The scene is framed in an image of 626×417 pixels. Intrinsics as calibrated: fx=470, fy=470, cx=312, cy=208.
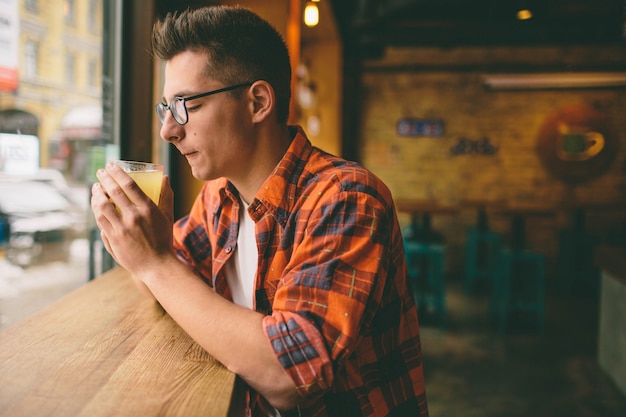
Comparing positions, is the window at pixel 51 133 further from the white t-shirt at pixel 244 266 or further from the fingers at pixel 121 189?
the white t-shirt at pixel 244 266

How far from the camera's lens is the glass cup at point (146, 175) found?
108 centimetres

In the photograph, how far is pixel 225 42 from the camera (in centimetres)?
118

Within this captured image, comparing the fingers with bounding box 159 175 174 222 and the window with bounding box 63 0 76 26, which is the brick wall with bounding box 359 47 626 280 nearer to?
the window with bounding box 63 0 76 26

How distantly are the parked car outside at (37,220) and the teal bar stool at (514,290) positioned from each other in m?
3.77

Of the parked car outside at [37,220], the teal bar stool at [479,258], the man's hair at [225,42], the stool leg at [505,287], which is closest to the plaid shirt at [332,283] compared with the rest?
the man's hair at [225,42]

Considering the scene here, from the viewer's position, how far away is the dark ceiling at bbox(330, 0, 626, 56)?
4.04 metres

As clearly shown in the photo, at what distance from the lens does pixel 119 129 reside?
2.01 metres

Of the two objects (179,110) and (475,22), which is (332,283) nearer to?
(179,110)

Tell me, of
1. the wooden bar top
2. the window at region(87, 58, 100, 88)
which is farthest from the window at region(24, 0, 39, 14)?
the wooden bar top

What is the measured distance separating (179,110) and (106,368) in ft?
1.98

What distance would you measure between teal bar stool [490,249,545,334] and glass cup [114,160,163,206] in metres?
3.96

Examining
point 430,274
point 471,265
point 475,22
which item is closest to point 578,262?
point 471,265

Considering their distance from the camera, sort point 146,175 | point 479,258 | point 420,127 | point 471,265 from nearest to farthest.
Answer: point 146,175 < point 471,265 < point 479,258 < point 420,127

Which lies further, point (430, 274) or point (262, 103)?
point (430, 274)
